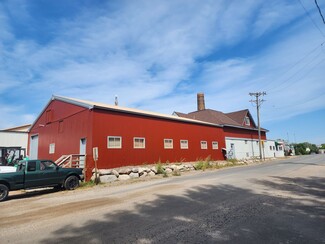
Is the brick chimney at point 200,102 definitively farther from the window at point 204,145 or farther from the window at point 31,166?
the window at point 31,166

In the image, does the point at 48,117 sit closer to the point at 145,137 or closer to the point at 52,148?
the point at 52,148

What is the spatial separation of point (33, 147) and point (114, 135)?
14458 mm

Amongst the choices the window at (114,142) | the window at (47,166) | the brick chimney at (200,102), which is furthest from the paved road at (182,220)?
the brick chimney at (200,102)

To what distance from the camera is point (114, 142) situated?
739 inches

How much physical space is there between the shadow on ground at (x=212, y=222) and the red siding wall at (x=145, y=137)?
10.4m

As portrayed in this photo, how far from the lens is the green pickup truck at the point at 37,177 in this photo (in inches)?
438

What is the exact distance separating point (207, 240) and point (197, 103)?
4124cm

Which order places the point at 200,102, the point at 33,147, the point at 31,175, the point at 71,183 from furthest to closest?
the point at 200,102, the point at 33,147, the point at 71,183, the point at 31,175

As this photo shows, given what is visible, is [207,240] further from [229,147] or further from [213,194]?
[229,147]

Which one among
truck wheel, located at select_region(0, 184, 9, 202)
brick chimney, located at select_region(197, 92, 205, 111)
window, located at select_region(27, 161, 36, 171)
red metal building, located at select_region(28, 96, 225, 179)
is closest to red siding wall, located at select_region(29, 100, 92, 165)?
red metal building, located at select_region(28, 96, 225, 179)

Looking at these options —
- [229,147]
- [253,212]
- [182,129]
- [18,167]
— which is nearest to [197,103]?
[229,147]

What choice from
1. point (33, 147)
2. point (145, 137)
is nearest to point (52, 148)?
point (33, 147)

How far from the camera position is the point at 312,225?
5.42 meters

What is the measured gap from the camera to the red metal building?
18109 millimetres
